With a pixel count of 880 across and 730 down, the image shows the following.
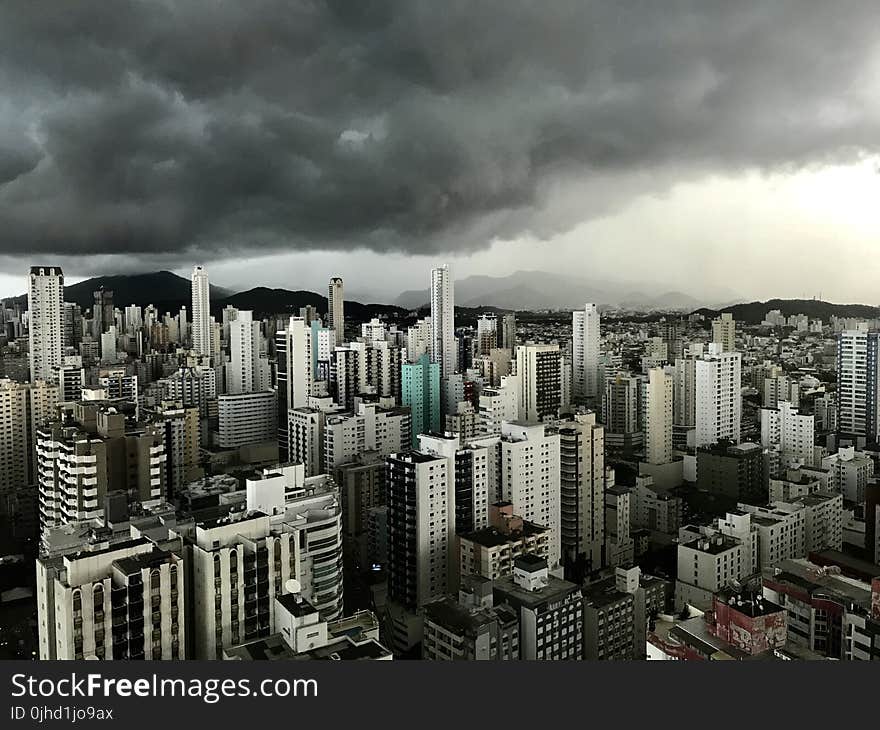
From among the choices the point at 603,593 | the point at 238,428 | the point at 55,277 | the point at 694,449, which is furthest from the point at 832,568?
the point at 238,428

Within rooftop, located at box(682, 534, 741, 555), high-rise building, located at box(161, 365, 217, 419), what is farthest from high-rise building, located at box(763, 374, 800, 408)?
high-rise building, located at box(161, 365, 217, 419)

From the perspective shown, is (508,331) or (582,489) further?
(582,489)

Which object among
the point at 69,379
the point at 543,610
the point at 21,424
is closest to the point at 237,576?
the point at 543,610

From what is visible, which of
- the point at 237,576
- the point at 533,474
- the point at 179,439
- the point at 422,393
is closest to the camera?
the point at 237,576

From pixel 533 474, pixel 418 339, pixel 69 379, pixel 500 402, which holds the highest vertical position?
pixel 418 339

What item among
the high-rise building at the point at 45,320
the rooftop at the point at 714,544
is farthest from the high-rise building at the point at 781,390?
the high-rise building at the point at 45,320

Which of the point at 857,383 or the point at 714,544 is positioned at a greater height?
the point at 857,383

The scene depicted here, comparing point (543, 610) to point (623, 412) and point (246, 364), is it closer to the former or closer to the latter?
point (623, 412)
